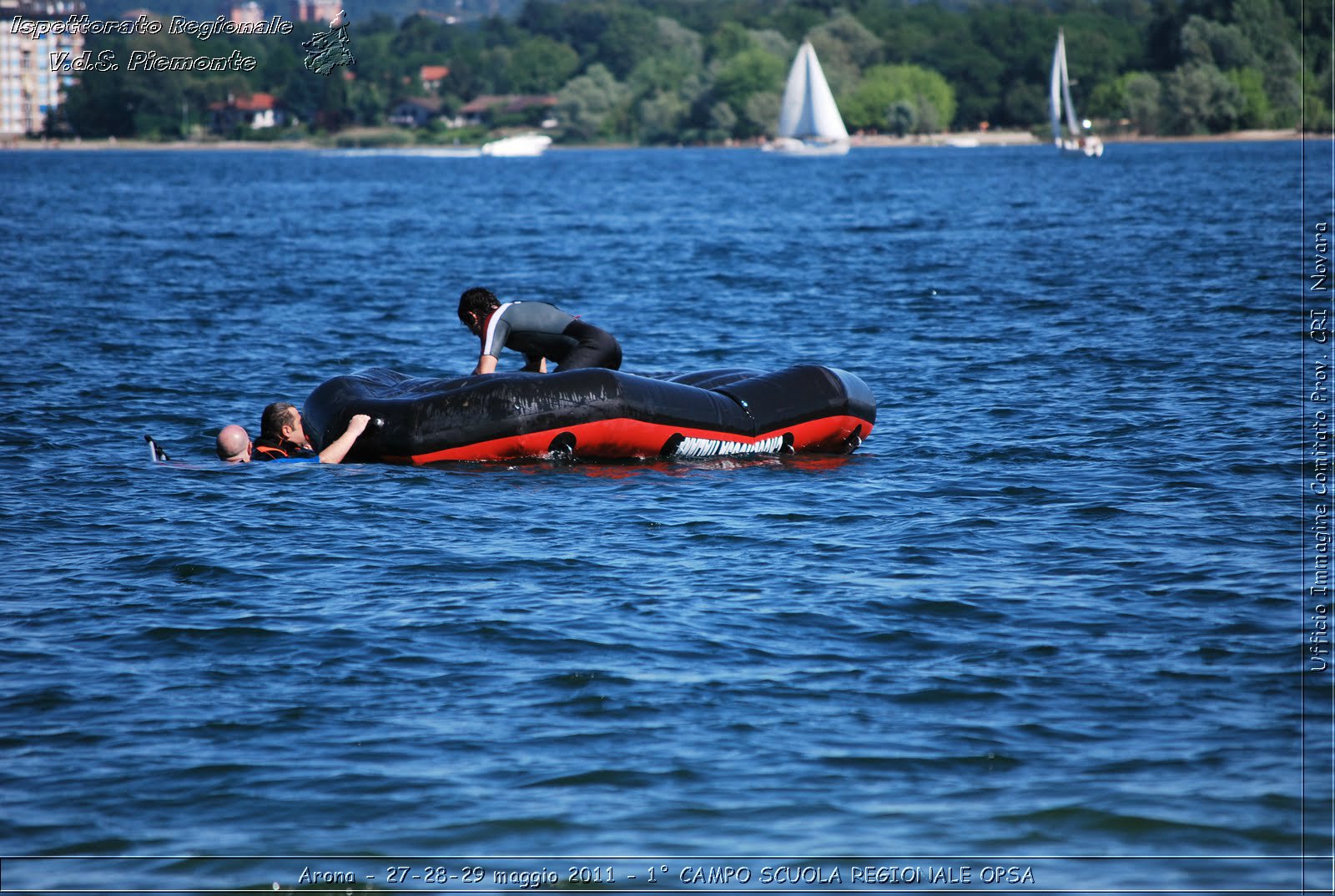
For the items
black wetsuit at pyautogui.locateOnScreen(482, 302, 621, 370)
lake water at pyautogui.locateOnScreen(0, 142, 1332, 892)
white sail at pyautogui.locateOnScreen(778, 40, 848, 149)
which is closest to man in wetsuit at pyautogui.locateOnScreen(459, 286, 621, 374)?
black wetsuit at pyautogui.locateOnScreen(482, 302, 621, 370)

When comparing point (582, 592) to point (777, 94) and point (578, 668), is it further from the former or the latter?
point (777, 94)

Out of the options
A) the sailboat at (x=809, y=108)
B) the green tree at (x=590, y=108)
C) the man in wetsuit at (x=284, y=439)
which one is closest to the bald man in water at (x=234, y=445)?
the man in wetsuit at (x=284, y=439)

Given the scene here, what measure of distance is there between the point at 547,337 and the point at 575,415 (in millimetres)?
983

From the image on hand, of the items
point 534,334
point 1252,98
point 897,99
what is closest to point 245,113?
point 897,99

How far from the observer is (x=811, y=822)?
221 inches

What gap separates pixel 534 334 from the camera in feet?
37.8

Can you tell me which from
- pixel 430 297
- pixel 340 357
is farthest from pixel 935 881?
pixel 430 297

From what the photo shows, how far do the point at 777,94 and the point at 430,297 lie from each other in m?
131

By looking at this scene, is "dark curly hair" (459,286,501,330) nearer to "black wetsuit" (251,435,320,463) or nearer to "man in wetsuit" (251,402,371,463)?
"man in wetsuit" (251,402,371,463)

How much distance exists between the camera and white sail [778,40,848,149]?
339 feet

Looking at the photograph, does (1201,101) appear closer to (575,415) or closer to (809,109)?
(809,109)

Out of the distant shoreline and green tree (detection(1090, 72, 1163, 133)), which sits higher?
green tree (detection(1090, 72, 1163, 133))

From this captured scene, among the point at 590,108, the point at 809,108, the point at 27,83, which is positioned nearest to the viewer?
the point at 809,108
